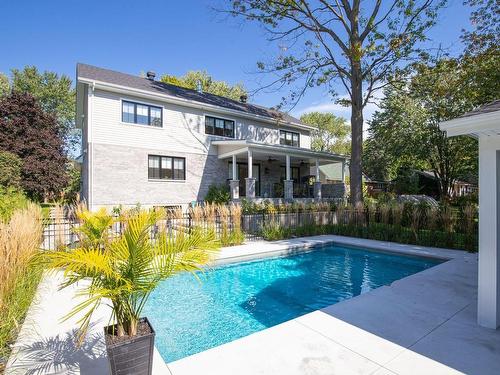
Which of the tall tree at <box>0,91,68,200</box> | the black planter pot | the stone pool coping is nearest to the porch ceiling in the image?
the stone pool coping

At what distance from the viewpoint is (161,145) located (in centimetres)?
1534

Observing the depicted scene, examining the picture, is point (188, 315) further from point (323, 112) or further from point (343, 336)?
point (323, 112)

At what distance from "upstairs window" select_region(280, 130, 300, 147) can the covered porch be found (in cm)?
153

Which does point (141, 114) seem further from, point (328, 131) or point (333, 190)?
point (328, 131)

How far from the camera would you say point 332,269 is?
8.39m

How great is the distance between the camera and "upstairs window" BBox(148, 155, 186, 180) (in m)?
15.1

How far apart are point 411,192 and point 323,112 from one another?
2532cm

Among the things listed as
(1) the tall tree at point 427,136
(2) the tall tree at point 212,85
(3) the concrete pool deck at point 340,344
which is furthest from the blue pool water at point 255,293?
(2) the tall tree at point 212,85

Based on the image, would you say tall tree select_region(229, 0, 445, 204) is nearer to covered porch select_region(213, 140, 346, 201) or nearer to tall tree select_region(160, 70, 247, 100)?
covered porch select_region(213, 140, 346, 201)

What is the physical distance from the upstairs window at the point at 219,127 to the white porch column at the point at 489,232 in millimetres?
14913

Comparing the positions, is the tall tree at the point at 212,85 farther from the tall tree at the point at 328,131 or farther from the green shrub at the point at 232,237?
the green shrub at the point at 232,237

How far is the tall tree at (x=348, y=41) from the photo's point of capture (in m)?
14.7

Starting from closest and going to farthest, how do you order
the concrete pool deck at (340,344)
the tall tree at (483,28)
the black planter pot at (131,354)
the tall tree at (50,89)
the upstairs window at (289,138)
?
the black planter pot at (131,354)
the concrete pool deck at (340,344)
the tall tree at (483,28)
the upstairs window at (289,138)
the tall tree at (50,89)

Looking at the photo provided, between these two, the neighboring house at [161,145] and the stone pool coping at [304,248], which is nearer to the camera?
the stone pool coping at [304,248]
